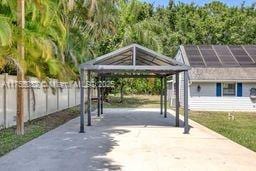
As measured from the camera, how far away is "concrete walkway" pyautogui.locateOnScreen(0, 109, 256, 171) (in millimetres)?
10000

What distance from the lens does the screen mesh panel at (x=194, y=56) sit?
33.4 metres

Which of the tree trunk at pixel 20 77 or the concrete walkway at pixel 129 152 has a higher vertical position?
the tree trunk at pixel 20 77

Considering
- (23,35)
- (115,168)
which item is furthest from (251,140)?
(23,35)

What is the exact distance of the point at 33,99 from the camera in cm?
2073

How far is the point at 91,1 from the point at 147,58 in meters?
9.39

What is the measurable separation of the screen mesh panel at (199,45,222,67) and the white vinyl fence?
9.98m

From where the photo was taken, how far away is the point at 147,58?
1850 centimetres

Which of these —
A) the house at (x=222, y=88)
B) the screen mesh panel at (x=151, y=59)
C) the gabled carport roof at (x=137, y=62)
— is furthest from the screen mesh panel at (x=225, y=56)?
the gabled carport roof at (x=137, y=62)

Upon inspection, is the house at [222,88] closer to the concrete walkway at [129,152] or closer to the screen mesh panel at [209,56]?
the screen mesh panel at [209,56]

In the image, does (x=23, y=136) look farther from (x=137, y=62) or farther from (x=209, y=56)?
(x=209, y=56)

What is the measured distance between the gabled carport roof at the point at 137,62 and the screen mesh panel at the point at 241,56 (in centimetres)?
1660

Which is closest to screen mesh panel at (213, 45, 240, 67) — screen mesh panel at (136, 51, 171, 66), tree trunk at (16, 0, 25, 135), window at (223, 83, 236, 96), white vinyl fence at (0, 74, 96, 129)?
window at (223, 83, 236, 96)

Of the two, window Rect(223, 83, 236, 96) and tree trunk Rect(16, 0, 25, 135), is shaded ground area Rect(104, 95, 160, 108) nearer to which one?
window Rect(223, 83, 236, 96)

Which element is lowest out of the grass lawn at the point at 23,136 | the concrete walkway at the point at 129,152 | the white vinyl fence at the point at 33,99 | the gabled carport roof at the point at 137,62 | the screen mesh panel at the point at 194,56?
the concrete walkway at the point at 129,152
